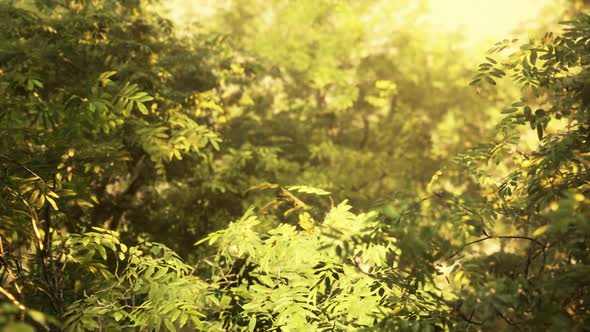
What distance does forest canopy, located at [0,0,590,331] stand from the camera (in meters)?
2.74

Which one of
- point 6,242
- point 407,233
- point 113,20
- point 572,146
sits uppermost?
point 113,20

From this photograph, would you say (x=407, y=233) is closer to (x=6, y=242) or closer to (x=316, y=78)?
(x=6, y=242)

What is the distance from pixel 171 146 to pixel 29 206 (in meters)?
2.60

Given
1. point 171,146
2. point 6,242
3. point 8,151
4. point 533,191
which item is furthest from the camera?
point 171,146

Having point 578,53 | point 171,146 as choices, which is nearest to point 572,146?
point 578,53

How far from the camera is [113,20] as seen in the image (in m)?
7.35

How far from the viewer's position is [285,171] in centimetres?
1216

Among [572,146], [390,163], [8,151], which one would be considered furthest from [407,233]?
[390,163]

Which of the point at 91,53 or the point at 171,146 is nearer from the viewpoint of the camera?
the point at 171,146

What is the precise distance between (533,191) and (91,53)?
6.89m

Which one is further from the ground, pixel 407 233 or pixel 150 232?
pixel 150 232

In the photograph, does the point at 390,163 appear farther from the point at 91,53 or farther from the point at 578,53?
the point at 578,53

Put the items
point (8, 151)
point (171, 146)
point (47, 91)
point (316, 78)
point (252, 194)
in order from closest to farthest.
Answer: point (8, 151), point (171, 146), point (47, 91), point (252, 194), point (316, 78)

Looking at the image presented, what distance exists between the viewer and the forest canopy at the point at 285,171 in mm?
2744
